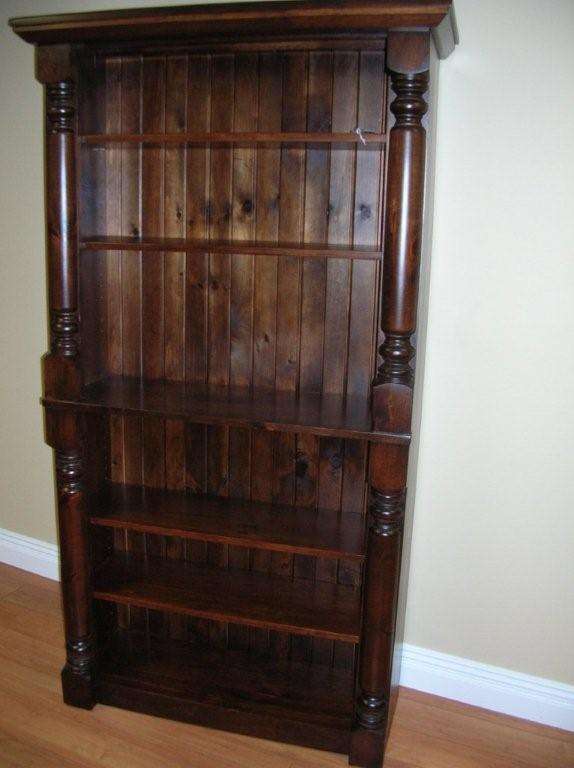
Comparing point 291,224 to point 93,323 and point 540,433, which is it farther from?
point 540,433

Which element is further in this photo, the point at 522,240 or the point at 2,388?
the point at 2,388

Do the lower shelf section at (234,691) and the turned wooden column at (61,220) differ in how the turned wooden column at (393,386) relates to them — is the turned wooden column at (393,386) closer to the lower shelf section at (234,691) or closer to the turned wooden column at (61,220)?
the lower shelf section at (234,691)

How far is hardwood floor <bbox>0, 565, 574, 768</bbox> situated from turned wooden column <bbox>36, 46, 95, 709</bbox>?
13 centimetres

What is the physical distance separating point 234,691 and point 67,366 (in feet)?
3.66

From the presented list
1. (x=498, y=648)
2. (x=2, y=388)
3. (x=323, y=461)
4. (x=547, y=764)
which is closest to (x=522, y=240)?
(x=323, y=461)

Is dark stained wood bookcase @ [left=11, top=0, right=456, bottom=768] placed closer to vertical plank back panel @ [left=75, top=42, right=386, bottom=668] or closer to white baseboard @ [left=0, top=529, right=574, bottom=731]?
vertical plank back panel @ [left=75, top=42, right=386, bottom=668]

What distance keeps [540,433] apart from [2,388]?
2.06 meters

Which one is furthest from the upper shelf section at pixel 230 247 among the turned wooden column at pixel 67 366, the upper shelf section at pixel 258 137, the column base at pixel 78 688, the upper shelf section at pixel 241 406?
the column base at pixel 78 688

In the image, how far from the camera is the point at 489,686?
228cm

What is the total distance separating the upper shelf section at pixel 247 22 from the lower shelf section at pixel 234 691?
186 cm

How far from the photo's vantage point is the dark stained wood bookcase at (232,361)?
187 centimetres

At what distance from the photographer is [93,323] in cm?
217

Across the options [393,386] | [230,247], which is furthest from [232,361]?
[393,386]

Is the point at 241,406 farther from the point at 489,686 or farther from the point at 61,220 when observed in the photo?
the point at 489,686
